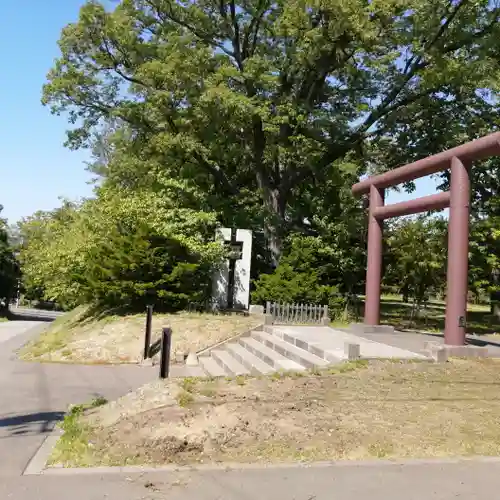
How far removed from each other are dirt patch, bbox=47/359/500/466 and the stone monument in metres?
10.1

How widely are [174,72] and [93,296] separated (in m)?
8.52

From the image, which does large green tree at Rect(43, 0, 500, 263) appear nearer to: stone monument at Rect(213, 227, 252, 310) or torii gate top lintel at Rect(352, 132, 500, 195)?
stone monument at Rect(213, 227, 252, 310)

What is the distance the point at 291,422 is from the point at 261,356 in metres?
4.93

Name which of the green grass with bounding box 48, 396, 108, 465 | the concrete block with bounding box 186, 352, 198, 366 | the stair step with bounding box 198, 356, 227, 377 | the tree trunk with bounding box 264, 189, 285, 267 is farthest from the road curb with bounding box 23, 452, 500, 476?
the tree trunk with bounding box 264, 189, 285, 267

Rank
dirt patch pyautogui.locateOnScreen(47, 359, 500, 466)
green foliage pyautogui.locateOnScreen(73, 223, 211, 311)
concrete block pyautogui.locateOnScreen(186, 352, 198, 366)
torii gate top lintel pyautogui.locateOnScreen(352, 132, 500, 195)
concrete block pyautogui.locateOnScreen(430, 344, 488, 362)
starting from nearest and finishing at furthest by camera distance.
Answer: dirt patch pyautogui.locateOnScreen(47, 359, 500, 466), concrete block pyautogui.locateOnScreen(430, 344, 488, 362), torii gate top lintel pyautogui.locateOnScreen(352, 132, 500, 195), concrete block pyautogui.locateOnScreen(186, 352, 198, 366), green foliage pyautogui.locateOnScreen(73, 223, 211, 311)

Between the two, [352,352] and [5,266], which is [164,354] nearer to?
Result: [352,352]

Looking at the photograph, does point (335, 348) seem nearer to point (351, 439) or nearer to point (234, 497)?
point (351, 439)

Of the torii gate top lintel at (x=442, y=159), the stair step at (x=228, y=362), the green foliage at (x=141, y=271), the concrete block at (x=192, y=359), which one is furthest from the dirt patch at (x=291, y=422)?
the green foliage at (x=141, y=271)

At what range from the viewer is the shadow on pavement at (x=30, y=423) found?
6.76m

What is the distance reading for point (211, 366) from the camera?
11555 millimetres

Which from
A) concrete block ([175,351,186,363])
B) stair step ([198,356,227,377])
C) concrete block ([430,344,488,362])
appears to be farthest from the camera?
concrete block ([175,351,186,363])

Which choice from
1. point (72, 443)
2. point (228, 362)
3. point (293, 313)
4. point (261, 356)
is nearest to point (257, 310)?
point (293, 313)

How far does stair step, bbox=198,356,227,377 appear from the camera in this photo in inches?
426

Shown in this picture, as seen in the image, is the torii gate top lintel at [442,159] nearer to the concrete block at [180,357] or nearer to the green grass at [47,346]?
the concrete block at [180,357]
